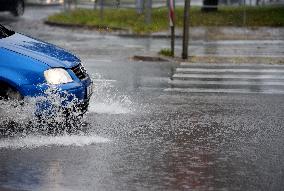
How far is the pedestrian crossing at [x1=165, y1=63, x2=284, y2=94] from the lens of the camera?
1291 centimetres

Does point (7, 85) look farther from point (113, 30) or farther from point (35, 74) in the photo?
point (113, 30)

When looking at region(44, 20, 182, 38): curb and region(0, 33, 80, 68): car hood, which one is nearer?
region(0, 33, 80, 68): car hood

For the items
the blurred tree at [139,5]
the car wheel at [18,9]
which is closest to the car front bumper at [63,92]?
the blurred tree at [139,5]

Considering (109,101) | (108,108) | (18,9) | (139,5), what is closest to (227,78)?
(109,101)

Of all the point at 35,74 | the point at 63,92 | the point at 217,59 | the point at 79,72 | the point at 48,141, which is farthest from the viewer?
the point at 217,59

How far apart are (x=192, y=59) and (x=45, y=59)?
9.00 m

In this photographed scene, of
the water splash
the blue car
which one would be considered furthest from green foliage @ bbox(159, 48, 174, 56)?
the blue car

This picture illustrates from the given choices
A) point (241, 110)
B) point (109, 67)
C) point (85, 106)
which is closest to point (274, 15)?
point (109, 67)

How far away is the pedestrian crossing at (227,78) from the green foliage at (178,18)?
8.58 meters

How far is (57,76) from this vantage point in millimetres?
8734

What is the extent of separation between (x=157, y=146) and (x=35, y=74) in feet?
5.83

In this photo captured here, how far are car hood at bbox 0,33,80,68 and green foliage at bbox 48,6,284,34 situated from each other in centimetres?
1483

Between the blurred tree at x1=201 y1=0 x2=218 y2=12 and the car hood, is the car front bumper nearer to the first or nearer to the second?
the car hood

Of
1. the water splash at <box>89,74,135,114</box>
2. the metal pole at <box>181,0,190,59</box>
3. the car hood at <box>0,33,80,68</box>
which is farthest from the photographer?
the metal pole at <box>181,0,190,59</box>
